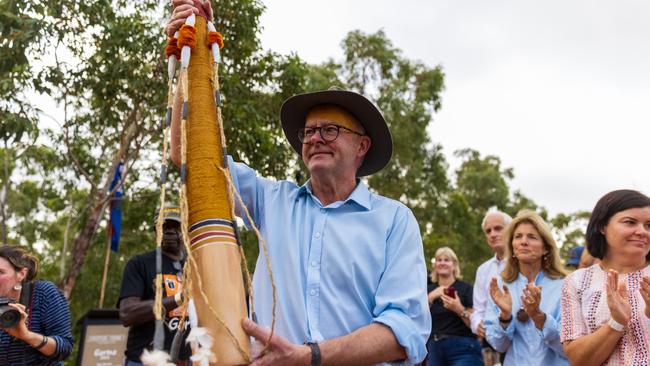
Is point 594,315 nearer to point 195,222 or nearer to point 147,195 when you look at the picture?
point 195,222

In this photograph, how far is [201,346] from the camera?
1.69m

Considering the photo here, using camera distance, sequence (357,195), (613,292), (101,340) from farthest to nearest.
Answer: (101,340) < (613,292) < (357,195)

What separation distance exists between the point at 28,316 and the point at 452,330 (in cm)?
390

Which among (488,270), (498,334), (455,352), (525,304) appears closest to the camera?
(525,304)

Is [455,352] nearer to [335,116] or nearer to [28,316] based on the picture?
[28,316]

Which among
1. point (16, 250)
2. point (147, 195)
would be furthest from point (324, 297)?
point (147, 195)

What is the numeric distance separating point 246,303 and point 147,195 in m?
10.8

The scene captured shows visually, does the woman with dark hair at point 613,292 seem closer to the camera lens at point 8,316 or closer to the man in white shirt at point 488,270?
the man in white shirt at point 488,270

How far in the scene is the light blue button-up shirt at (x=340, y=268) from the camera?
232cm

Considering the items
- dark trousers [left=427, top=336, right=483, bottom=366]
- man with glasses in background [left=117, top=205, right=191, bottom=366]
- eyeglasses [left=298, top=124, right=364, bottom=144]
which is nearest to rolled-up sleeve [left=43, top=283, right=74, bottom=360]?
man with glasses in background [left=117, top=205, right=191, bottom=366]

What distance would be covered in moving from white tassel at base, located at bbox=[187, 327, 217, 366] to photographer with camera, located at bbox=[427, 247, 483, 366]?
5.00m

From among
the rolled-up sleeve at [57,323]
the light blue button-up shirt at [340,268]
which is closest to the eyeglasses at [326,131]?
the light blue button-up shirt at [340,268]

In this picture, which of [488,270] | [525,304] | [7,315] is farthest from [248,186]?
[488,270]

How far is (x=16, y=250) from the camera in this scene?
15.3 ft
